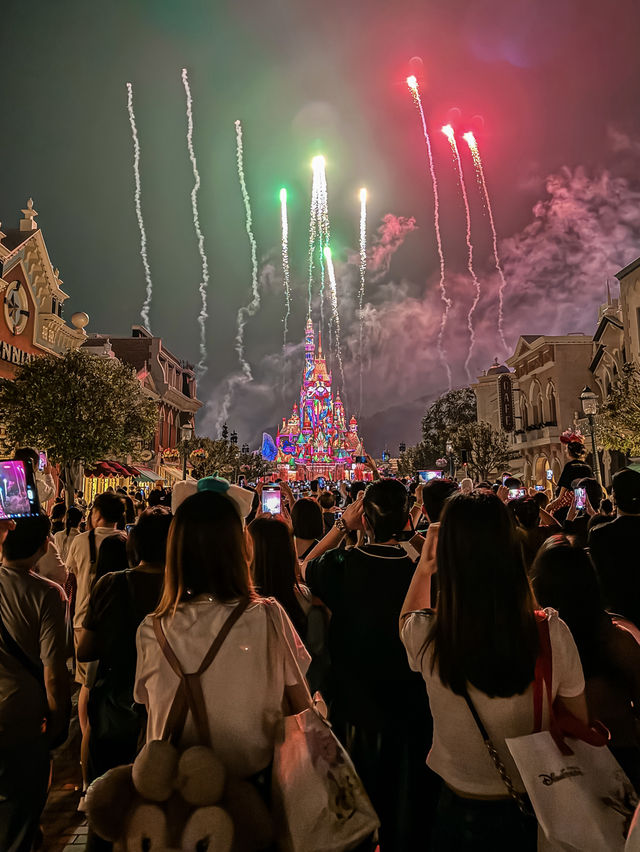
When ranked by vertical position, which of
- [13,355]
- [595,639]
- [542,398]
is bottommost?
[595,639]

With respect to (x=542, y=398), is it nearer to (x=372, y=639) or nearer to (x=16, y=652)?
(x=372, y=639)

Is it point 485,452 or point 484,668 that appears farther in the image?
point 485,452

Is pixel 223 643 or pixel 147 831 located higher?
pixel 223 643

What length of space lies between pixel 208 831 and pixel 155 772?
0.83 ft

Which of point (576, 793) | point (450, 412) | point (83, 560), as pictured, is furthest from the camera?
point (450, 412)

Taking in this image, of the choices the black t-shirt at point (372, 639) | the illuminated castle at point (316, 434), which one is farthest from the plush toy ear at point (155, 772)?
the illuminated castle at point (316, 434)

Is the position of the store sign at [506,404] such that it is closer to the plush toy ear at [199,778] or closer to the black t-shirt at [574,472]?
the black t-shirt at [574,472]

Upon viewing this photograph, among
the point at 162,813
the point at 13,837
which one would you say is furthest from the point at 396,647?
the point at 13,837

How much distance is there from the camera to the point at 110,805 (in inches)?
84.7

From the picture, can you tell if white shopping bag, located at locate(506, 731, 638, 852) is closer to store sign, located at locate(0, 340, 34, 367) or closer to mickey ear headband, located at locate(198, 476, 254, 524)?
mickey ear headband, located at locate(198, 476, 254, 524)

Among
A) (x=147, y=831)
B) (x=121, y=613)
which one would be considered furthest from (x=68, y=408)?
(x=147, y=831)

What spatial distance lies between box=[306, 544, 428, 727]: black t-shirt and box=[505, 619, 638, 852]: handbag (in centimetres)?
141

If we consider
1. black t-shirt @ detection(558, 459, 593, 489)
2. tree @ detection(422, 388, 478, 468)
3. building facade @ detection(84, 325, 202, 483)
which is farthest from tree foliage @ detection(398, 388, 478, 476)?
black t-shirt @ detection(558, 459, 593, 489)

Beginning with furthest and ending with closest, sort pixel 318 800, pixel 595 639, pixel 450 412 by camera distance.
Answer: pixel 450 412 → pixel 595 639 → pixel 318 800
